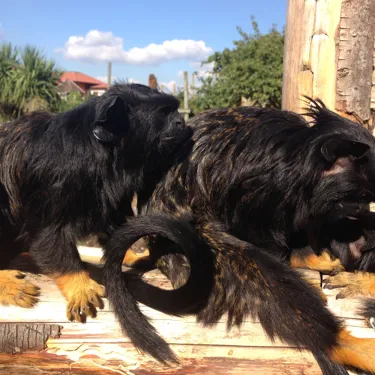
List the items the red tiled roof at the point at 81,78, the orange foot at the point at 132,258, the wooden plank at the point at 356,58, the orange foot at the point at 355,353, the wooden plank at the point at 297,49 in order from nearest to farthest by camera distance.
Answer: the orange foot at the point at 355,353
the orange foot at the point at 132,258
the wooden plank at the point at 356,58
the wooden plank at the point at 297,49
the red tiled roof at the point at 81,78

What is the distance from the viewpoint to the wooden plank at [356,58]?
3.45 metres

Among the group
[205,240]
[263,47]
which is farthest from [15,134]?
[263,47]

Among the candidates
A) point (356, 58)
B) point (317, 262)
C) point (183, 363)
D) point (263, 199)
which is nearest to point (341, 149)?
point (263, 199)

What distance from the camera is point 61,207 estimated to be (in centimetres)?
267

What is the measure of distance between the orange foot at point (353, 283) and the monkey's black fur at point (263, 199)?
0.33 metres

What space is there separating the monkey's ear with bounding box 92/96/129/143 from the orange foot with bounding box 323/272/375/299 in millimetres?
1581

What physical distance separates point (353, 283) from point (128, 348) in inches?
54.7

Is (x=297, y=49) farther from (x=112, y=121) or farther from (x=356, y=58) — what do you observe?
(x=112, y=121)

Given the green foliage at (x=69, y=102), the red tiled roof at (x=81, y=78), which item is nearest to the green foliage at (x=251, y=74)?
the green foliage at (x=69, y=102)

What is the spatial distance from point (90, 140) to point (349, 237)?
1759 millimetres

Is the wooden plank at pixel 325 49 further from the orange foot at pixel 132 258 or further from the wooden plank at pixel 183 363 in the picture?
the wooden plank at pixel 183 363

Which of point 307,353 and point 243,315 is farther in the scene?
point 243,315

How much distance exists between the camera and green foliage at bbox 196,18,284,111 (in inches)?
637

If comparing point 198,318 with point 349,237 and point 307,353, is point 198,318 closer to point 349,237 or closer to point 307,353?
point 307,353
